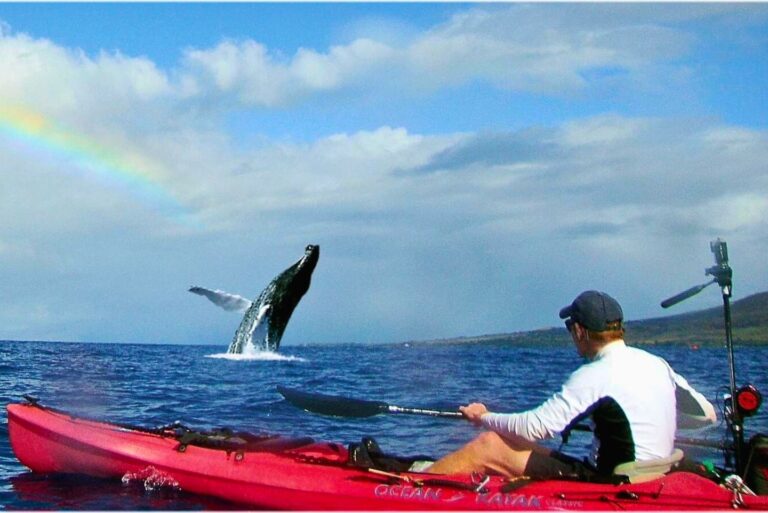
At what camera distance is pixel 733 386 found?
761 cm

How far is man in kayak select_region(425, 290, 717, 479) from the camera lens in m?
6.27

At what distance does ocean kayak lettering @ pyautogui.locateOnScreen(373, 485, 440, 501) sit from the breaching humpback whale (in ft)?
78.3

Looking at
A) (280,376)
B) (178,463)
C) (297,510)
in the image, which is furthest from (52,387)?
(297,510)

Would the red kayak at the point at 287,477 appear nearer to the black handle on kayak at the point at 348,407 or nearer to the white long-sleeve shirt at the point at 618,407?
the white long-sleeve shirt at the point at 618,407

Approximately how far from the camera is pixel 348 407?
28.7 feet

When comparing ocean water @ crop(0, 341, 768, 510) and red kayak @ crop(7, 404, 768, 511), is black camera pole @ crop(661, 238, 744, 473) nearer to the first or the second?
ocean water @ crop(0, 341, 768, 510)

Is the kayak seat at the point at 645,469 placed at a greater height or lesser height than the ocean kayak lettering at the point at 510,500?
greater

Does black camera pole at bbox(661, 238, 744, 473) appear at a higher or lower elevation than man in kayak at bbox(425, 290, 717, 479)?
higher

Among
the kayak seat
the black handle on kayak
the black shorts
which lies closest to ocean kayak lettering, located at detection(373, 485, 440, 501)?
the black shorts

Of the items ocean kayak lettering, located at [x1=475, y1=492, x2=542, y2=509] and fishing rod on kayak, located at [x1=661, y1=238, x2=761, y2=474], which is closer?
ocean kayak lettering, located at [x1=475, y1=492, x2=542, y2=509]

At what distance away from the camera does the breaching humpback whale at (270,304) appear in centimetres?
3095

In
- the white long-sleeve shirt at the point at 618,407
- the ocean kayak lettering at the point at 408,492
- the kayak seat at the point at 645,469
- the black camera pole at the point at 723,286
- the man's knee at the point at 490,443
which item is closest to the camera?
the white long-sleeve shirt at the point at 618,407

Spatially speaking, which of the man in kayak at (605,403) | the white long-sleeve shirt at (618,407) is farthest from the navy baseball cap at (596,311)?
the white long-sleeve shirt at (618,407)

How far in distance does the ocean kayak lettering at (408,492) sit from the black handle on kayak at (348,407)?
3.88ft
